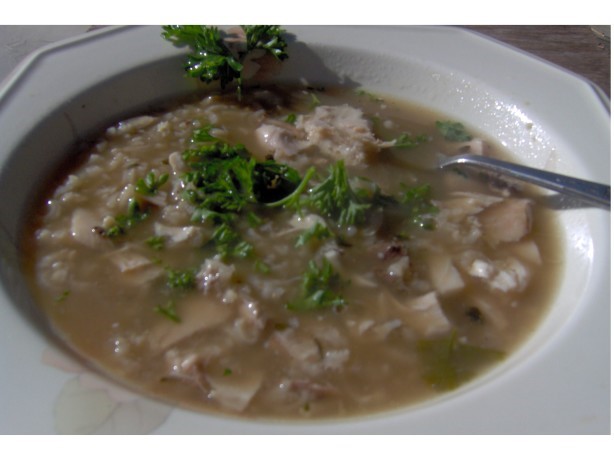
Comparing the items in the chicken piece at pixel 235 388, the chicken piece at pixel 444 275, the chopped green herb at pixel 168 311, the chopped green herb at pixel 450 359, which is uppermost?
the chicken piece at pixel 444 275

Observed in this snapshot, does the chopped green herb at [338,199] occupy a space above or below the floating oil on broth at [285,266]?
above

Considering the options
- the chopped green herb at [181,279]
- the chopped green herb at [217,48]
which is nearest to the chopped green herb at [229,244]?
the chopped green herb at [181,279]

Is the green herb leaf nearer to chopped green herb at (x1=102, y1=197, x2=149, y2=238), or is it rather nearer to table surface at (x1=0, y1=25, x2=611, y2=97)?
chopped green herb at (x1=102, y1=197, x2=149, y2=238)

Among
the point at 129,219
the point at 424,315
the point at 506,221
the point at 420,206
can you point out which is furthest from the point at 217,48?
the point at 424,315

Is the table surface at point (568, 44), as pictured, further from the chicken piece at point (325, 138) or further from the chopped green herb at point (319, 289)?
the chopped green herb at point (319, 289)

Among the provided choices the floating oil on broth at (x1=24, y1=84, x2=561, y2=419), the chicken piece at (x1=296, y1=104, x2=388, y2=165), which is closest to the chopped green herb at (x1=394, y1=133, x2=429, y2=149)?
the floating oil on broth at (x1=24, y1=84, x2=561, y2=419)
